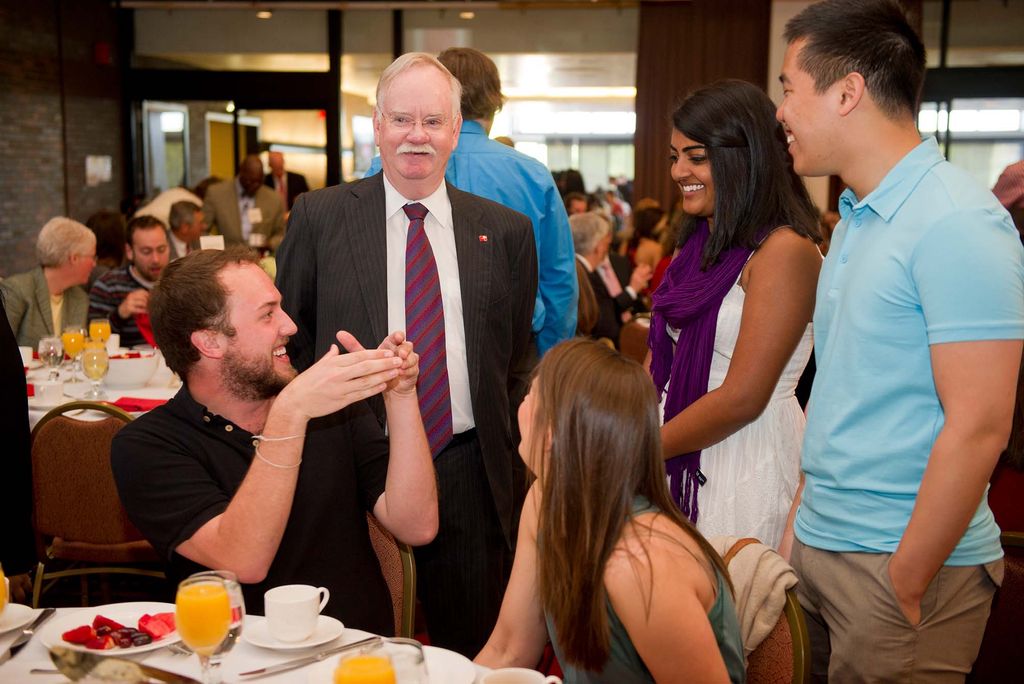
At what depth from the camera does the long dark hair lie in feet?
7.66

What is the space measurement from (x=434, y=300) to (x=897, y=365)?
1.20 meters

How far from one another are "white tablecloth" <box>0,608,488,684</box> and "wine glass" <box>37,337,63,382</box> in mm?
2691

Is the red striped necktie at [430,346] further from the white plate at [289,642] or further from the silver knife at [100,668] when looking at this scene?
the silver knife at [100,668]

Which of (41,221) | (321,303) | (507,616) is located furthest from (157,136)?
(507,616)

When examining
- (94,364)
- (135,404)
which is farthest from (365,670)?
(94,364)

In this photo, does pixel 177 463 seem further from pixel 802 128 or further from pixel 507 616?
pixel 802 128

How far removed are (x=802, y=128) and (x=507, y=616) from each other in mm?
1007

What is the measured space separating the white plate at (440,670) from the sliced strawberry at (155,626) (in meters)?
0.29

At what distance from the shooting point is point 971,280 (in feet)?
5.11

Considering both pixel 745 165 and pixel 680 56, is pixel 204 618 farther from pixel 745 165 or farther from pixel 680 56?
pixel 680 56

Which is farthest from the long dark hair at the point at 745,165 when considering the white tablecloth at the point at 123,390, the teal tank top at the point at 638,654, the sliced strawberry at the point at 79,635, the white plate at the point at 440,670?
the white tablecloth at the point at 123,390

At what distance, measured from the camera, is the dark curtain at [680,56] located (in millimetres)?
10000

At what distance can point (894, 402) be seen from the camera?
1.68m

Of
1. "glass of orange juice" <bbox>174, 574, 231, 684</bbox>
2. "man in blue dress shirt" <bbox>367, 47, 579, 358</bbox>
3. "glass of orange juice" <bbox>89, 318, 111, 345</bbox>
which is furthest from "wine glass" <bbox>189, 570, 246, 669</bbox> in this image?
"glass of orange juice" <bbox>89, 318, 111, 345</bbox>
